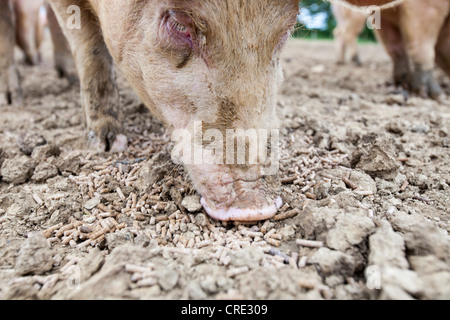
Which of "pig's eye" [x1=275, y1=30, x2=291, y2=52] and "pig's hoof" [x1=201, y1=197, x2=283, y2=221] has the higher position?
"pig's eye" [x1=275, y1=30, x2=291, y2=52]

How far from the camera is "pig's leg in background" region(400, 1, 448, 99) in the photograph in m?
5.16

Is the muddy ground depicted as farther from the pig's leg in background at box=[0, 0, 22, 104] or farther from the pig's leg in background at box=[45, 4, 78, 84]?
the pig's leg in background at box=[45, 4, 78, 84]

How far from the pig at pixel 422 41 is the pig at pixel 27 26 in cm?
597

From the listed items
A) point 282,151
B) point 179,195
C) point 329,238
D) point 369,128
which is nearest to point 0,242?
point 179,195

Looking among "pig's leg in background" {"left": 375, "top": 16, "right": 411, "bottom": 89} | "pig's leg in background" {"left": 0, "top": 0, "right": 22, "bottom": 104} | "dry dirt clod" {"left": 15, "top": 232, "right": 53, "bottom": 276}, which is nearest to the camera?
"dry dirt clod" {"left": 15, "top": 232, "right": 53, "bottom": 276}

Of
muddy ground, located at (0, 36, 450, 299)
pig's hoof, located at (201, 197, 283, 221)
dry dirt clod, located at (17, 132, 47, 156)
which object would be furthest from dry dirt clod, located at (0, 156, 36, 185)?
pig's hoof, located at (201, 197, 283, 221)

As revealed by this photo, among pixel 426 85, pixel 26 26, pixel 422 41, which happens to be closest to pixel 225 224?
pixel 426 85

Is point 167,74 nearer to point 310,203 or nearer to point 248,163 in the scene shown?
point 248,163

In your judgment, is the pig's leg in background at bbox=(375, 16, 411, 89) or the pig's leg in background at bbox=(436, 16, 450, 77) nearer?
the pig's leg in background at bbox=(436, 16, 450, 77)

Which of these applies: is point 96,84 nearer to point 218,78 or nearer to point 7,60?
point 218,78

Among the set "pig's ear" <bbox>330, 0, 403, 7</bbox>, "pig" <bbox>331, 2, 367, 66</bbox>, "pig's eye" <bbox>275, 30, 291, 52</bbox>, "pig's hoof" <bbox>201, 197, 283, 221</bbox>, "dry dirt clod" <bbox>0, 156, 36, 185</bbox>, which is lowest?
"pig's hoof" <bbox>201, 197, 283, 221</bbox>

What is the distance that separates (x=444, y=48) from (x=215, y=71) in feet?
16.3

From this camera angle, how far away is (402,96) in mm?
4898

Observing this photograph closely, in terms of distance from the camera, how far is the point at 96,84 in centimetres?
335
